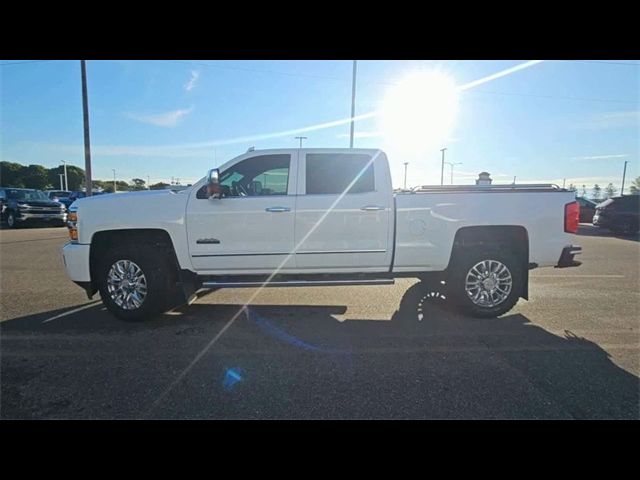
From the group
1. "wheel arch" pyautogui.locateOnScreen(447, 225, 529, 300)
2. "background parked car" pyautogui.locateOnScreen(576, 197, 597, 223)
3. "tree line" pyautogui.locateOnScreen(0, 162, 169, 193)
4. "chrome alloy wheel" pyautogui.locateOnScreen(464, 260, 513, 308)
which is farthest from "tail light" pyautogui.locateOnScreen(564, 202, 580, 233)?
"tree line" pyautogui.locateOnScreen(0, 162, 169, 193)

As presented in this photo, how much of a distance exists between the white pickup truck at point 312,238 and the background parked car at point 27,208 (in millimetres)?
15342

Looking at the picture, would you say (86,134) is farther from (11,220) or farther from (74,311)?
(74,311)

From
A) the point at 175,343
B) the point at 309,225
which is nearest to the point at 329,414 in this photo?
the point at 175,343

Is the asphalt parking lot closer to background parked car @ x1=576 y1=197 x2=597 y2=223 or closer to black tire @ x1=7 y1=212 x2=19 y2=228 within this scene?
black tire @ x1=7 y1=212 x2=19 y2=228

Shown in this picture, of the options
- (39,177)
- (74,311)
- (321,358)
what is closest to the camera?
(321,358)

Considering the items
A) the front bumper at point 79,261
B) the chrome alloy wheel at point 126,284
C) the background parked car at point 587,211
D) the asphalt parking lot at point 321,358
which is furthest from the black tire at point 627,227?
the front bumper at point 79,261

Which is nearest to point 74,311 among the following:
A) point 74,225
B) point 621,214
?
point 74,225

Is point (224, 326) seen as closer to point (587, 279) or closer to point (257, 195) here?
point (257, 195)

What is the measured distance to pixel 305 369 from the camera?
3070mm

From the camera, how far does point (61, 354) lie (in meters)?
3.40

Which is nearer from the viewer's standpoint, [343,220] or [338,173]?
[343,220]

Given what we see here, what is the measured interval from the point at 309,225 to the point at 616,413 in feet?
11.2

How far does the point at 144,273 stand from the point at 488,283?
4637mm

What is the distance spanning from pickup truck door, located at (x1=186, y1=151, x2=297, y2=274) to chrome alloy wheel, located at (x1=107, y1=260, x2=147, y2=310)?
75 centimetres
